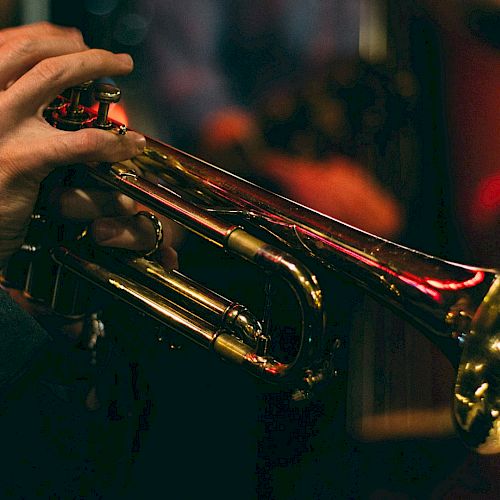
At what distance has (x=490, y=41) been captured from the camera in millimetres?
1734

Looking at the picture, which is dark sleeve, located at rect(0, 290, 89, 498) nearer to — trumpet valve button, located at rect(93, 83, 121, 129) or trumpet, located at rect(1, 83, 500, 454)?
trumpet, located at rect(1, 83, 500, 454)

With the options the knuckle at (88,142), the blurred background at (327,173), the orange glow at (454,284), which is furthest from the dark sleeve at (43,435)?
the orange glow at (454,284)

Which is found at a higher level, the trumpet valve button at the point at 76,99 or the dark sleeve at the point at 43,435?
the trumpet valve button at the point at 76,99

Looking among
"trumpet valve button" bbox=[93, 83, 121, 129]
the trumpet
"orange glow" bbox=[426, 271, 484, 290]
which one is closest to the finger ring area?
the trumpet

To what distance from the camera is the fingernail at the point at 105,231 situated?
0.79 m

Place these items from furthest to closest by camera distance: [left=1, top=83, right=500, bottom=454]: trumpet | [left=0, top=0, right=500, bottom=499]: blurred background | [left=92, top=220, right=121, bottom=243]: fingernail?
[left=0, top=0, right=500, bottom=499]: blurred background → [left=92, top=220, right=121, bottom=243]: fingernail → [left=1, top=83, right=500, bottom=454]: trumpet

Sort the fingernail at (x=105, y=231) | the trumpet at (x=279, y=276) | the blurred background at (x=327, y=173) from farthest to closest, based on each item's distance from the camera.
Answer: the blurred background at (x=327, y=173), the fingernail at (x=105, y=231), the trumpet at (x=279, y=276)

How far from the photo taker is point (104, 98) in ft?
2.38

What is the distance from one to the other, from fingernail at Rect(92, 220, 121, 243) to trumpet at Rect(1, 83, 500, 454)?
Result: 34mm

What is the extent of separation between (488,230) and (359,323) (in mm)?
620

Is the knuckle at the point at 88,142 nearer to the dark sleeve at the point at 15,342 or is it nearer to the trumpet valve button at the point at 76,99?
the trumpet valve button at the point at 76,99

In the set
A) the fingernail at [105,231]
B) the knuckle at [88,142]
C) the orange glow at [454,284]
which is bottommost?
the fingernail at [105,231]

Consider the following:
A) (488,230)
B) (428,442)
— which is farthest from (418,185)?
(428,442)

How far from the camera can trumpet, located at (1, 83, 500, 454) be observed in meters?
0.65
